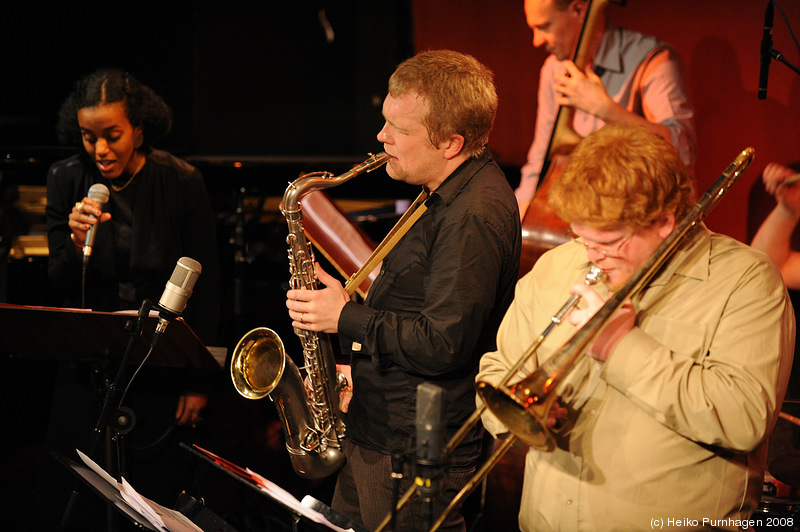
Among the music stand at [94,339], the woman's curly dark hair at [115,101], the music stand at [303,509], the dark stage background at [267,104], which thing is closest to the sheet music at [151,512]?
the music stand at [303,509]

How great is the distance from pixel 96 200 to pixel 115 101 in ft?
1.57

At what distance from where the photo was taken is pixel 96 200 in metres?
3.04

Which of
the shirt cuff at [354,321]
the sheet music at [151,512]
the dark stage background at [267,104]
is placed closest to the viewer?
the sheet music at [151,512]

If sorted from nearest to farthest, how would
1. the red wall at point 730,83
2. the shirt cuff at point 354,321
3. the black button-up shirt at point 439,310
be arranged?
the black button-up shirt at point 439,310 < the shirt cuff at point 354,321 < the red wall at point 730,83

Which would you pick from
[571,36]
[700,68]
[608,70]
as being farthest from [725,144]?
[571,36]

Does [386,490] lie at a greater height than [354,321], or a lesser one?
lesser

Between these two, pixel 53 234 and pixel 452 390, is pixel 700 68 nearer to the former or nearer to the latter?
pixel 452 390

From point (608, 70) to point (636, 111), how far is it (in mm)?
261

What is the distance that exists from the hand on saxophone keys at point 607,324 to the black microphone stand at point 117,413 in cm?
127

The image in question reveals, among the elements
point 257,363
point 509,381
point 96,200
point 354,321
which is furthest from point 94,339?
point 509,381

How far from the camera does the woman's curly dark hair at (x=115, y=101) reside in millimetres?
3236

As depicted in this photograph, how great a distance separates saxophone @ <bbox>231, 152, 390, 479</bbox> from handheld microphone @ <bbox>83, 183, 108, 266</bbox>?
0.83 meters

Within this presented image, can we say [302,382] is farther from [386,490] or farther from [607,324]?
[607,324]

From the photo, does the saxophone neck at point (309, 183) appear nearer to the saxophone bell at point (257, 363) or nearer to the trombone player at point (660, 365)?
the saxophone bell at point (257, 363)
